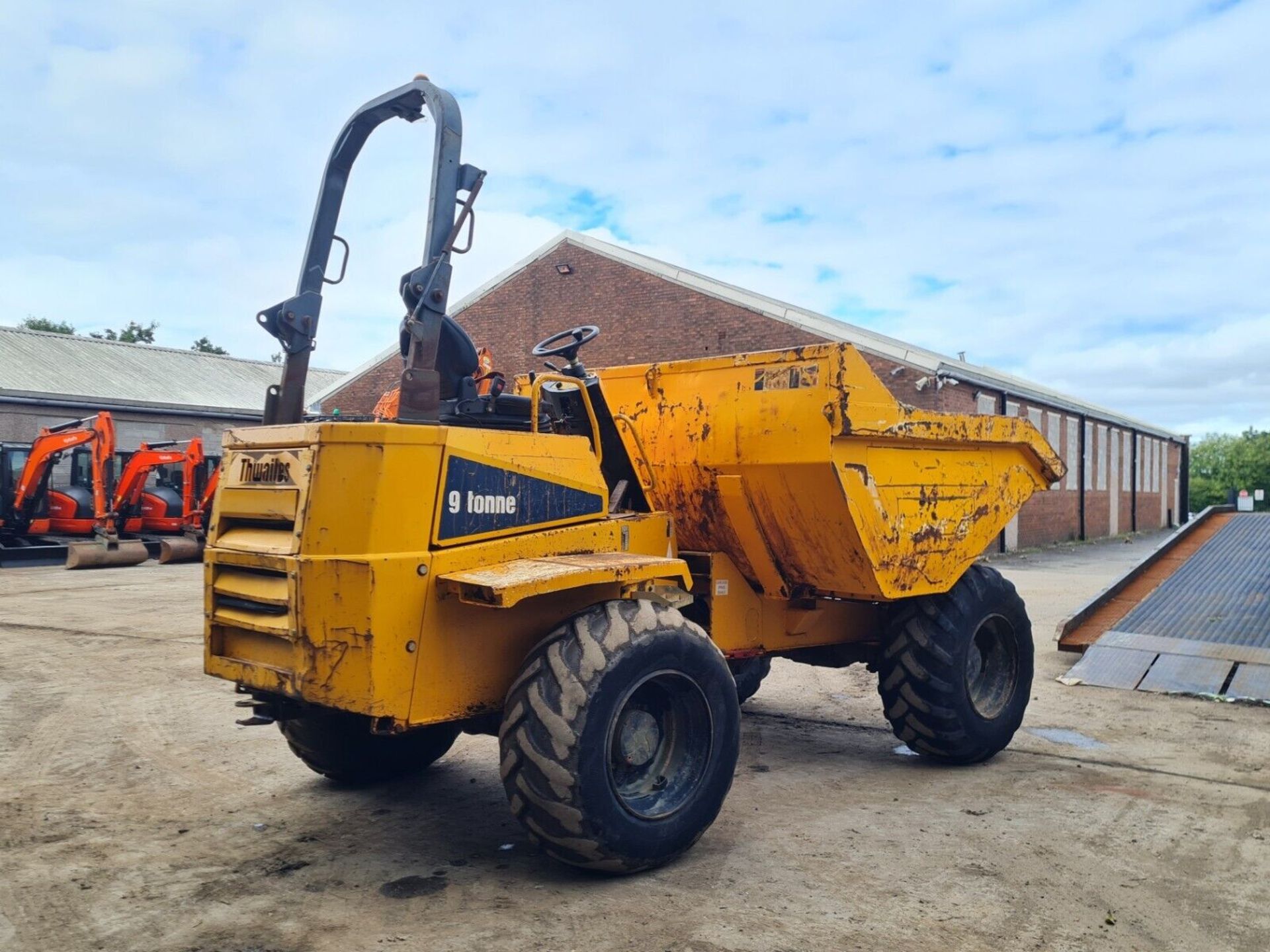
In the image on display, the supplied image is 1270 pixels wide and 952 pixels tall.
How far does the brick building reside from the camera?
68.1ft

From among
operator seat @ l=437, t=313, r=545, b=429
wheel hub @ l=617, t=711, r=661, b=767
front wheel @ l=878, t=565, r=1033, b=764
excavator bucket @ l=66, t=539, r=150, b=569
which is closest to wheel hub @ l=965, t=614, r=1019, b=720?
front wheel @ l=878, t=565, r=1033, b=764

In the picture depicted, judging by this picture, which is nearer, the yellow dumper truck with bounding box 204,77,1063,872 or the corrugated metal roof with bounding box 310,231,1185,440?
the yellow dumper truck with bounding box 204,77,1063,872

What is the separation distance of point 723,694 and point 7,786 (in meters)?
3.92

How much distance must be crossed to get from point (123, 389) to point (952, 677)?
31459mm

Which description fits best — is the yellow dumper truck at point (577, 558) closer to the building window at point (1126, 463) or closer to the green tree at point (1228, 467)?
the building window at point (1126, 463)

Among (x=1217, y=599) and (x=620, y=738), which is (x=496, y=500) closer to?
(x=620, y=738)

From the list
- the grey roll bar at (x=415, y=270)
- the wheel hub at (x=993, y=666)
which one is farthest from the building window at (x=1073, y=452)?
the grey roll bar at (x=415, y=270)

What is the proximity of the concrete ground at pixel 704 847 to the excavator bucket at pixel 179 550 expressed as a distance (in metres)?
13.1

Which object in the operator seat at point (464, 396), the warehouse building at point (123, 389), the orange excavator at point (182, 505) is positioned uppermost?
the warehouse building at point (123, 389)

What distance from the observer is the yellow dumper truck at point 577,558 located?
405cm

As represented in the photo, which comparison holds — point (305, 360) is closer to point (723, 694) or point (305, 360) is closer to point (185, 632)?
point (723, 694)

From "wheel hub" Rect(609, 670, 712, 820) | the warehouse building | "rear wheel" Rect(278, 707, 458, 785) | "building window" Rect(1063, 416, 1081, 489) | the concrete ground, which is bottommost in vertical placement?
the concrete ground

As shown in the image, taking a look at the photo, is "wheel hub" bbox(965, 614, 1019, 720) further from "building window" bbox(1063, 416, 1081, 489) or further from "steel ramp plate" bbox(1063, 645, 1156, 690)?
"building window" bbox(1063, 416, 1081, 489)

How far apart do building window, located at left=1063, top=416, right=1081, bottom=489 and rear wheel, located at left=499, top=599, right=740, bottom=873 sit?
2433cm
